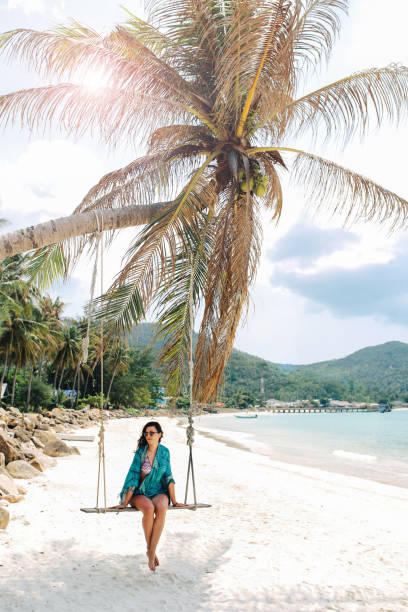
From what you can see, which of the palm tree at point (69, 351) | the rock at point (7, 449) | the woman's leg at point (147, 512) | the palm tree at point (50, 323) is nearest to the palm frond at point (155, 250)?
the woman's leg at point (147, 512)

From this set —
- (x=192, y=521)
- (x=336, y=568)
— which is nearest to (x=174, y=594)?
(x=336, y=568)

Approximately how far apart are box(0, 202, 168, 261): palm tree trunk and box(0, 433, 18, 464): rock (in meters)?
3.85

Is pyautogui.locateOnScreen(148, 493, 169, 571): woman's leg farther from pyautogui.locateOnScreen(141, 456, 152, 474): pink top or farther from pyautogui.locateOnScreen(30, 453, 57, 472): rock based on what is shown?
pyautogui.locateOnScreen(30, 453, 57, 472): rock

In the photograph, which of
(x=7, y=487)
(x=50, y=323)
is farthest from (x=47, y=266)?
(x=50, y=323)

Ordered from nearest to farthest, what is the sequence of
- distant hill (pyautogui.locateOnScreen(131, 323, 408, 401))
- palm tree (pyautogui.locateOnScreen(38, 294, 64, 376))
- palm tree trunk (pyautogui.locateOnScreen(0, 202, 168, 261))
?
palm tree trunk (pyautogui.locateOnScreen(0, 202, 168, 261))
palm tree (pyautogui.locateOnScreen(38, 294, 64, 376))
distant hill (pyautogui.locateOnScreen(131, 323, 408, 401))

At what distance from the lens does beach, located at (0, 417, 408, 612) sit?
3.14 m

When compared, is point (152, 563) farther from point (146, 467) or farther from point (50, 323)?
point (50, 323)

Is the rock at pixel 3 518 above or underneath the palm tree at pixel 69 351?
underneath

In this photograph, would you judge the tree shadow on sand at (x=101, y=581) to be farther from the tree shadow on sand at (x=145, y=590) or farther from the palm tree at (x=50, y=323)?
the palm tree at (x=50, y=323)

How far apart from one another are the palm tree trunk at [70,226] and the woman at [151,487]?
7.08ft

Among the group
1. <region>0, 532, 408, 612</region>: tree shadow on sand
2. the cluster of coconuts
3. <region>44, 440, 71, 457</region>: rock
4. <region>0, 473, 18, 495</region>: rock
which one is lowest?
<region>44, 440, 71, 457</region>: rock

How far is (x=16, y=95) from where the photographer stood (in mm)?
5070

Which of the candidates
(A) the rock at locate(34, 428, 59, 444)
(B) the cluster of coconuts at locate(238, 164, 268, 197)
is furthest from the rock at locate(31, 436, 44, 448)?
(B) the cluster of coconuts at locate(238, 164, 268, 197)

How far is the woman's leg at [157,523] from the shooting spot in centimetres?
350
